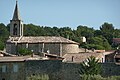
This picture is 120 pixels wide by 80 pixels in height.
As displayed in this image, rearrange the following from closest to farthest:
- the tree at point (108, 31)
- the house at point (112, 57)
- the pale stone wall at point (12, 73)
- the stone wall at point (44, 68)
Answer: the stone wall at point (44, 68), the pale stone wall at point (12, 73), the house at point (112, 57), the tree at point (108, 31)

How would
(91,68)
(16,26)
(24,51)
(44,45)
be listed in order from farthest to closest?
(16,26), (44,45), (24,51), (91,68)

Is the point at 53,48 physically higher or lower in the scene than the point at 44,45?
lower

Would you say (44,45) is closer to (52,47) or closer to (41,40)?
(41,40)

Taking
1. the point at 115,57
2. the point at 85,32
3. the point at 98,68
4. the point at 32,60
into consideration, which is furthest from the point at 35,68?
the point at 85,32

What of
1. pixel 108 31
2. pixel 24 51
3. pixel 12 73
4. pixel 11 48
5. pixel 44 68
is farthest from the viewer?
pixel 108 31

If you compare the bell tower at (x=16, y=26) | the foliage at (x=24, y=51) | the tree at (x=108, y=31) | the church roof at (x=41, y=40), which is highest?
the tree at (x=108, y=31)

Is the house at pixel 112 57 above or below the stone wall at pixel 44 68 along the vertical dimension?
above

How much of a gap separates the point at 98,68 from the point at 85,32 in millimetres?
96231

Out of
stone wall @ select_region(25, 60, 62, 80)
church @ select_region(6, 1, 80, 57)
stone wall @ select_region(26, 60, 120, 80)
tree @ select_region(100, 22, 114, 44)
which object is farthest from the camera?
tree @ select_region(100, 22, 114, 44)

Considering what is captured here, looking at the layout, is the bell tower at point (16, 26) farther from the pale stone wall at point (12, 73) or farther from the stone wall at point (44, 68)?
the stone wall at point (44, 68)

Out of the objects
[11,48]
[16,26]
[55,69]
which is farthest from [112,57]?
[16,26]

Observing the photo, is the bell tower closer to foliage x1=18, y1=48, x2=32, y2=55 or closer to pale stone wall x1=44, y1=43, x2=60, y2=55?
foliage x1=18, y1=48, x2=32, y2=55

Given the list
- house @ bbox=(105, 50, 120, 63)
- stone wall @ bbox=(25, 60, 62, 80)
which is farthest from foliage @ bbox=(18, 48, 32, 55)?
stone wall @ bbox=(25, 60, 62, 80)

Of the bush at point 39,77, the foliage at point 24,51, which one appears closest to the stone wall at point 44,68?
the bush at point 39,77
